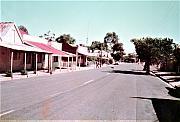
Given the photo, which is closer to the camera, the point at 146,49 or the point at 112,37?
the point at 146,49

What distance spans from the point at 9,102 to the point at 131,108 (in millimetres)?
4620

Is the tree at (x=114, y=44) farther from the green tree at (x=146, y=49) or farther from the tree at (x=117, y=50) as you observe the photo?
the green tree at (x=146, y=49)

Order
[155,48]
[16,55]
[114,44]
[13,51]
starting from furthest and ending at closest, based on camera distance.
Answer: [114,44], [155,48], [16,55], [13,51]

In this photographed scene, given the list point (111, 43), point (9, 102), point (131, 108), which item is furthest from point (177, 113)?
point (111, 43)

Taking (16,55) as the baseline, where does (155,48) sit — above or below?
above

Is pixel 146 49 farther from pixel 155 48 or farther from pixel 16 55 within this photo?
pixel 16 55

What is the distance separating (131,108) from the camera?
10.8m

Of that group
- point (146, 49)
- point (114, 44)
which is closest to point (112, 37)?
point (114, 44)

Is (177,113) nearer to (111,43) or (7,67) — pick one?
(7,67)

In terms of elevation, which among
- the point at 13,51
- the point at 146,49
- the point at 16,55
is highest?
the point at 146,49

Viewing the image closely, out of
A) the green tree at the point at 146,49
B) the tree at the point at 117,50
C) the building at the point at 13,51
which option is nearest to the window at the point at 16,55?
the building at the point at 13,51

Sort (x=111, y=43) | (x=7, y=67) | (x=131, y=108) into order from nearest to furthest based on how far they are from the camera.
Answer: (x=131, y=108)
(x=7, y=67)
(x=111, y=43)

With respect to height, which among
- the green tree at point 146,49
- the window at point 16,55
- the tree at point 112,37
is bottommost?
the window at point 16,55

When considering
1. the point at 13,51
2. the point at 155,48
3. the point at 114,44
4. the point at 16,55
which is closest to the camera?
the point at 13,51
